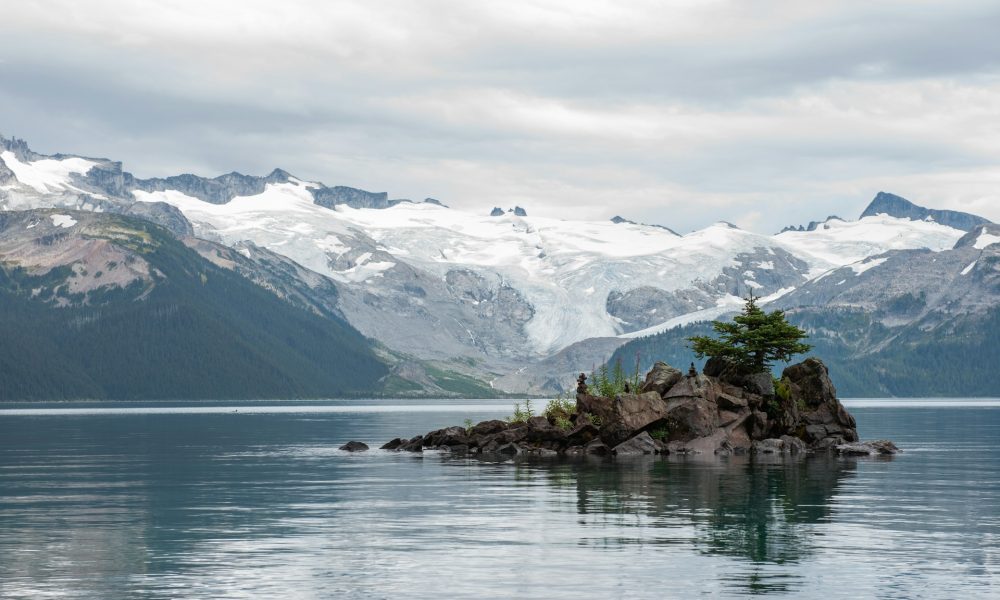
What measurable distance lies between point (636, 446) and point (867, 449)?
21.6 metres

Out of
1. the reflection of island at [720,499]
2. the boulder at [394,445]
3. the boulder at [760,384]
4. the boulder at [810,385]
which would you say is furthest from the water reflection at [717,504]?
the boulder at [394,445]

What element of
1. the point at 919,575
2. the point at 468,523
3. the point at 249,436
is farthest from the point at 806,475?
the point at 249,436

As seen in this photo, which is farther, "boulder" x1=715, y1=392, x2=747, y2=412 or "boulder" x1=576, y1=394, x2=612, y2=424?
"boulder" x1=715, y1=392, x2=747, y2=412

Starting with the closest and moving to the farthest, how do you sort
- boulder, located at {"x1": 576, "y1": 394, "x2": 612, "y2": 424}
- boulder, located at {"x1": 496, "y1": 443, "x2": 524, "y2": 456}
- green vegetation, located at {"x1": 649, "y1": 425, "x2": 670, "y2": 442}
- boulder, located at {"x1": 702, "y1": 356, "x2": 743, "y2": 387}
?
green vegetation, located at {"x1": 649, "y1": 425, "x2": 670, "y2": 442} < boulder, located at {"x1": 576, "y1": 394, "x2": 612, "y2": 424} < boulder, located at {"x1": 496, "y1": 443, "x2": 524, "y2": 456} < boulder, located at {"x1": 702, "y1": 356, "x2": 743, "y2": 387}

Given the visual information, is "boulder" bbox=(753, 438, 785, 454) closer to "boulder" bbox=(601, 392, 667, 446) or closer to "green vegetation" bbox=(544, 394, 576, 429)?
"boulder" bbox=(601, 392, 667, 446)

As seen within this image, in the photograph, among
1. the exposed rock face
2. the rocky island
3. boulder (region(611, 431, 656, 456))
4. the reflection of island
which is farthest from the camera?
the exposed rock face

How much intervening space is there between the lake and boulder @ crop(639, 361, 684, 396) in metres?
19.2

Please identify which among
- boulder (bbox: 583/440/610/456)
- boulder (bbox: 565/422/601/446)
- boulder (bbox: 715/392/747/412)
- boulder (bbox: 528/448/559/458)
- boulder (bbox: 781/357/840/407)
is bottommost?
boulder (bbox: 528/448/559/458)

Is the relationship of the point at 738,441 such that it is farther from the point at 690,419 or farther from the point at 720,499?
the point at 720,499

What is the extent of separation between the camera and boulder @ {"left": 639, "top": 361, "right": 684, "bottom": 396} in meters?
132

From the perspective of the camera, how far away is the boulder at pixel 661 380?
434ft

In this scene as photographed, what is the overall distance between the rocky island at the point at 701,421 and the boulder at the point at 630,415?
95 millimetres

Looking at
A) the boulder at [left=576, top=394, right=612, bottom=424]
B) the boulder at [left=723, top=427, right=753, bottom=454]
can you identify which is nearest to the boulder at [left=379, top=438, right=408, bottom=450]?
the boulder at [left=576, top=394, right=612, bottom=424]

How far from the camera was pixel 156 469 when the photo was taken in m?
110
